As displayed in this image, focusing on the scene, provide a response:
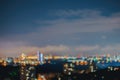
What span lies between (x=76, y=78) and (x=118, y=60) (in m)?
79.8

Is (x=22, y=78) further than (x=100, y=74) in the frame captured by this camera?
Yes

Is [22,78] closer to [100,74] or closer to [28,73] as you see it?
[28,73]

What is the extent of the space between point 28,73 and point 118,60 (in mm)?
73667

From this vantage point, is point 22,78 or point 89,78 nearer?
point 89,78

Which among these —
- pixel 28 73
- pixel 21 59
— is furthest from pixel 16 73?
pixel 21 59

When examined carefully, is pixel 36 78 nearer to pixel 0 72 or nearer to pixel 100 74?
pixel 0 72

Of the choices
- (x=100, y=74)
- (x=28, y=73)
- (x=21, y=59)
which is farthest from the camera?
(x=21, y=59)

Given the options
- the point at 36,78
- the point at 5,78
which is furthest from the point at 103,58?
the point at 5,78

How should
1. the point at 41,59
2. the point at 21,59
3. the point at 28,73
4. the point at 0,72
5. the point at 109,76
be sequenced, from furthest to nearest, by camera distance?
the point at 41,59, the point at 21,59, the point at 28,73, the point at 0,72, the point at 109,76

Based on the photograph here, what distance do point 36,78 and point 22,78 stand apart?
544 cm

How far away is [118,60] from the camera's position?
4961 inches

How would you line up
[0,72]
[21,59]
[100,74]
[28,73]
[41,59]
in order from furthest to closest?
[41,59] < [21,59] < [28,73] < [0,72] < [100,74]

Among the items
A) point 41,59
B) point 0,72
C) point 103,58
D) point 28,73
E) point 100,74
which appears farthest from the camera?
point 103,58

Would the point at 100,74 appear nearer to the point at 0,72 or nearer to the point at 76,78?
the point at 76,78
